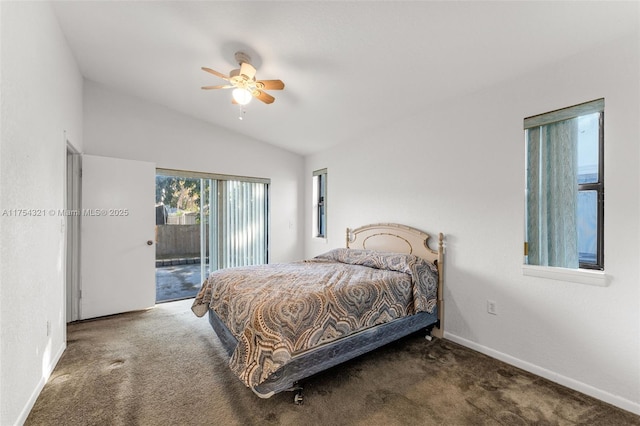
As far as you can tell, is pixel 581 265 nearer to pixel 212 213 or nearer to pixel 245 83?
pixel 245 83

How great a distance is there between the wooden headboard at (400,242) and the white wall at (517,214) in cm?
8

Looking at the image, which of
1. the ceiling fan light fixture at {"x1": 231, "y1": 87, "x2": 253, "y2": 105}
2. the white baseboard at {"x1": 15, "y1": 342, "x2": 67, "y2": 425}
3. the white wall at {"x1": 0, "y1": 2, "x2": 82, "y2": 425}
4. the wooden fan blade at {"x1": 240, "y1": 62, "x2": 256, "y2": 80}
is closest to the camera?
the white wall at {"x1": 0, "y1": 2, "x2": 82, "y2": 425}

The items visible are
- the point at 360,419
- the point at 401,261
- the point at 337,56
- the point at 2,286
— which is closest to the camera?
the point at 2,286

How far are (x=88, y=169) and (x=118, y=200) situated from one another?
46 cm

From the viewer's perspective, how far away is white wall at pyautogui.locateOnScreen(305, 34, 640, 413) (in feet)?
5.85

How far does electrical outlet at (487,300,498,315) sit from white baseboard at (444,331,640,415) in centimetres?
33

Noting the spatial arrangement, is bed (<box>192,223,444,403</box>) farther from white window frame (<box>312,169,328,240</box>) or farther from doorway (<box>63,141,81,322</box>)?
doorway (<box>63,141,81,322</box>)

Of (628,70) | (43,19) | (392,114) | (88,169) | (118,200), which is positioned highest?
(43,19)

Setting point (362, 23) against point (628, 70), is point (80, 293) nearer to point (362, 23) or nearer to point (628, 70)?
point (362, 23)

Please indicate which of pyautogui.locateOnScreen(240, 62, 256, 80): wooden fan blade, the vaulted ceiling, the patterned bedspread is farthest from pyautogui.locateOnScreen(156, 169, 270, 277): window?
pyautogui.locateOnScreen(240, 62, 256, 80): wooden fan blade

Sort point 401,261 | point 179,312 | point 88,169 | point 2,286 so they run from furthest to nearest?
point 179,312
point 88,169
point 401,261
point 2,286

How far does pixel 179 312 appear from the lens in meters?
3.50

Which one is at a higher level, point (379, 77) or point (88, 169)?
point (379, 77)

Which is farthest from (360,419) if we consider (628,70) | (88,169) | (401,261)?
(88,169)
